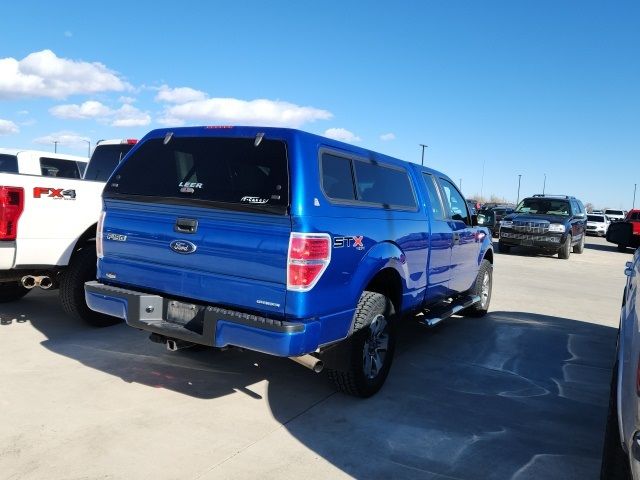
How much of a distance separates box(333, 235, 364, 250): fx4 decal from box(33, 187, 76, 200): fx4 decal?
3.12 m

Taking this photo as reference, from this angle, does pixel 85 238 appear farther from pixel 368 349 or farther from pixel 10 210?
pixel 368 349

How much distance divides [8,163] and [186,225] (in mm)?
8585

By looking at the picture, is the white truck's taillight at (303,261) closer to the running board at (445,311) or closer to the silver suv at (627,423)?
the silver suv at (627,423)

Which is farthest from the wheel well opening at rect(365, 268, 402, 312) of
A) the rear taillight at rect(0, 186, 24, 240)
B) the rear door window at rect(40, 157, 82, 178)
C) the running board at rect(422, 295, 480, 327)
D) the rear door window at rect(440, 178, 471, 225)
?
the rear door window at rect(40, 157, 82, 178)

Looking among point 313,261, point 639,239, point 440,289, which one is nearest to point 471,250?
point 440,289

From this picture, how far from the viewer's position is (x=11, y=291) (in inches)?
263

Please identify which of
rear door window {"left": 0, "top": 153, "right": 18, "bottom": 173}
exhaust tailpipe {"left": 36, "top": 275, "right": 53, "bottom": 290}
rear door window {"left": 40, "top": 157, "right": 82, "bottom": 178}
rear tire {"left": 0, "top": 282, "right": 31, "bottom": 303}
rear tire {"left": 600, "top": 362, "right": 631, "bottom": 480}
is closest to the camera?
rear tire {"left": 600, "top": 362, "right": 631, "bottom": 480}

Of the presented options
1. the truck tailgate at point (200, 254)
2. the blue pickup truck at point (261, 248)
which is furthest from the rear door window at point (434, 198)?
the truck tailgate at point (200, 254)

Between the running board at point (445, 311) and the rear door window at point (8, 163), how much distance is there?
347 inches

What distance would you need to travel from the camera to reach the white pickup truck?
4.83 meters

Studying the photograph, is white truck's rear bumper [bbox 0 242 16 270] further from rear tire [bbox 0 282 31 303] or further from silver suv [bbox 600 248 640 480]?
silver suv [bbox 600 248 640 480]

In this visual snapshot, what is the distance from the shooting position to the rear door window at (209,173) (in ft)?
11.6

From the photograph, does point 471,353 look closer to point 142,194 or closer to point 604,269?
point 142,194

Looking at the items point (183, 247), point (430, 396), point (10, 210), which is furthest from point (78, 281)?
point (430, 396)
